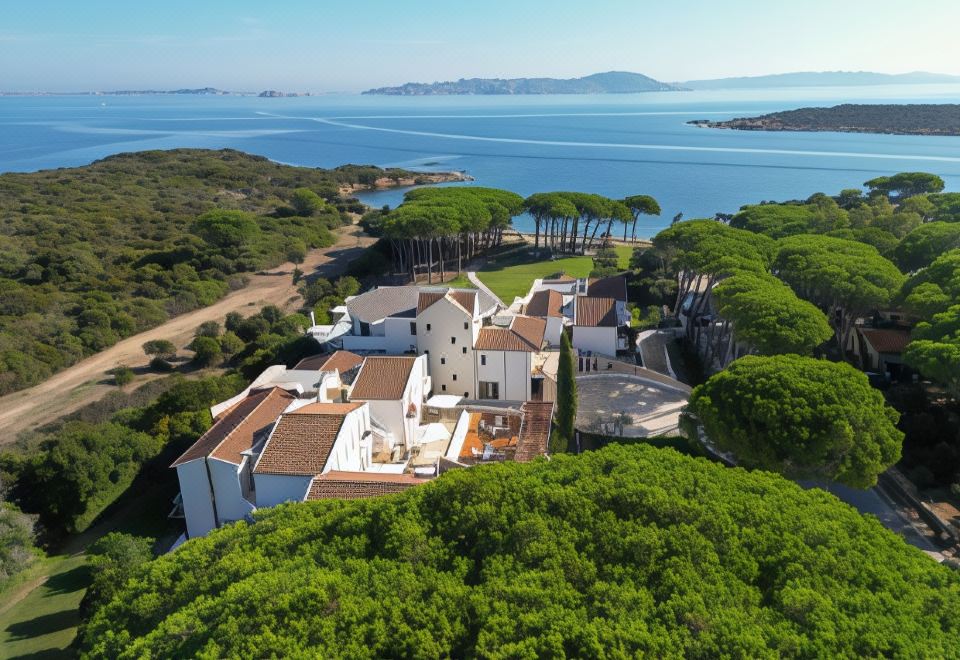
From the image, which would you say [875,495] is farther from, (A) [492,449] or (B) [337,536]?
(B) [337,536]

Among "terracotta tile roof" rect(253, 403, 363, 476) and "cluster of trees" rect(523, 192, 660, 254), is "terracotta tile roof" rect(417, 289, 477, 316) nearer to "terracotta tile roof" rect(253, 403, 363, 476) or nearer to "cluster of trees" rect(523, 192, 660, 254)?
"terracotta tile roof" rect(253, 403, 363, 476)

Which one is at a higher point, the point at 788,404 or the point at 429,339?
the point at 788,404

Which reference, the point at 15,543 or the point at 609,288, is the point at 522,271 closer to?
the point at 609,288

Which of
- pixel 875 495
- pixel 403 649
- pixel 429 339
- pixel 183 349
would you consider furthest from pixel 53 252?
pixel 875 495

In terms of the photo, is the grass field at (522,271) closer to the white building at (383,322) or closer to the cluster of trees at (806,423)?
the white building at (383,322)

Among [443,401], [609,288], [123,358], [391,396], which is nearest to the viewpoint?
[391,396]

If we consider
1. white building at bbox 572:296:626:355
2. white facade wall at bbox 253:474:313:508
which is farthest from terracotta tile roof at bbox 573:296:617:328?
white facade wall at bbox 253:474:313:508

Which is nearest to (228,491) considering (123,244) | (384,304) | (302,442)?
(302,442)
